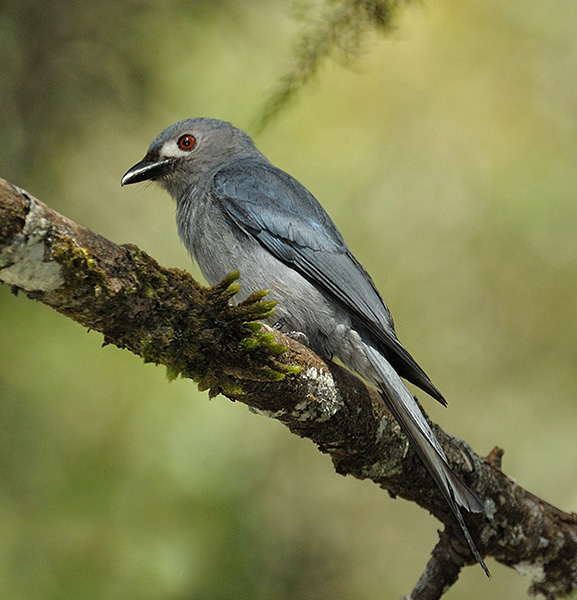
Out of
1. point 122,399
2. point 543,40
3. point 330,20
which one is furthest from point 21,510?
point 543,40

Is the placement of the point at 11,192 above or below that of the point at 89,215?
below

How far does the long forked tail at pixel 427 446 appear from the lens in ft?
10.9

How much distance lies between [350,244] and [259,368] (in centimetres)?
427

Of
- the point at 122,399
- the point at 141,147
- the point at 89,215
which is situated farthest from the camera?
the point at 141,147

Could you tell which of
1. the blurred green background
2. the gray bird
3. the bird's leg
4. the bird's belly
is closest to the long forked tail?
the gray bird

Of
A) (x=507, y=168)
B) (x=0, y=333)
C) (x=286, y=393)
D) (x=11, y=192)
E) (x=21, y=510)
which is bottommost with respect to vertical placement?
(x=21, y=510)

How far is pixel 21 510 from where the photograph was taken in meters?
4.39

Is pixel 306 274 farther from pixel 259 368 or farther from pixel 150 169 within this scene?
pixel 150 169

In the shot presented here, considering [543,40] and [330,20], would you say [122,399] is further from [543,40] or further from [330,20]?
[543,40]

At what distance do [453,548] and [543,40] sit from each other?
18.3 feet

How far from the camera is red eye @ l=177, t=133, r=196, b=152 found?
4.87m

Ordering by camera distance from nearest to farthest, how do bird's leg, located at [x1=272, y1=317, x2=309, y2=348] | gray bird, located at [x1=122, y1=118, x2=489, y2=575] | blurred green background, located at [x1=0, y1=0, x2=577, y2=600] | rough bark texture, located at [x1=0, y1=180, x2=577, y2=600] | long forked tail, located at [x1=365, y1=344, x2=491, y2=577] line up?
rough bark texture, located at [x1=0, y1=180, x2=577, y2=600], long forked tail, located at [x1=365, y1=344, x2=491, y2=577], gray bird, located at [x1=122, y1=118, x2=489, y2=575], bird's leg, located at [x1=272, y1=317, x2=309, y2=348], blurred green background, located at [x1=0, y1=0, x2=577, y2=600]

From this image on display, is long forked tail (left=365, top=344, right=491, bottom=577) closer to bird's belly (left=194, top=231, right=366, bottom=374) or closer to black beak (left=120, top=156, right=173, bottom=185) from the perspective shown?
bird's belly (left=194, top=231, right=366, bottom=374)

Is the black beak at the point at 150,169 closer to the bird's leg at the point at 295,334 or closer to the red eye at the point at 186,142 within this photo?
the red eye at the point at 186,142
